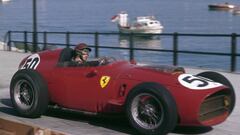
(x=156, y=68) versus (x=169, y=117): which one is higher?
(x=156, y=68)

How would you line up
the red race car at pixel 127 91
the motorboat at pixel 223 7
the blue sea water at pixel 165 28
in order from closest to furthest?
the red race car at pixel 127 91, the blue sea water at pixel 165 28, the motorboat at pixel 223 7

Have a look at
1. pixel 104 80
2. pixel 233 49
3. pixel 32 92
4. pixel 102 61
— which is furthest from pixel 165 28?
pixel 104 80

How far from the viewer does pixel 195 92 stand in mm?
7141

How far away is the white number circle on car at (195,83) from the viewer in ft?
23.8

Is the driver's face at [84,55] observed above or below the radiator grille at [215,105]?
above

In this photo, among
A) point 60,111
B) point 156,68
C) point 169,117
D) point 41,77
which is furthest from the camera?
point 60,111

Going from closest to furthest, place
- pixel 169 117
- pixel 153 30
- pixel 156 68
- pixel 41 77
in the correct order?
pixel 169 117 → pixel 156 68 → pixel 41 77 → pixel 153 30

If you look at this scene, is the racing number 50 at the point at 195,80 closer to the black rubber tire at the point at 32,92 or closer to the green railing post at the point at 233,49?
the black rubber tire at the point at 32,92

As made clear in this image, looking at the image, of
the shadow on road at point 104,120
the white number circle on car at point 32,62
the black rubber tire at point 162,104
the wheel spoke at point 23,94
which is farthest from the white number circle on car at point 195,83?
the white number circle on car at point 32,62

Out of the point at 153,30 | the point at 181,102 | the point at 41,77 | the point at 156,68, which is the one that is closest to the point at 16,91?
the point at 41,77

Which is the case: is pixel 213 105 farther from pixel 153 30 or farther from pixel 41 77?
pixel 153 30

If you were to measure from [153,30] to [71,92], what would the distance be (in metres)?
65.8

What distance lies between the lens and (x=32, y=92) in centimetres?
855

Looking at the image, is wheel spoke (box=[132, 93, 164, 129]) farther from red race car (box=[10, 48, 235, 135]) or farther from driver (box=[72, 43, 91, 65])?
driver (box=[72, 43, 91, 65])
